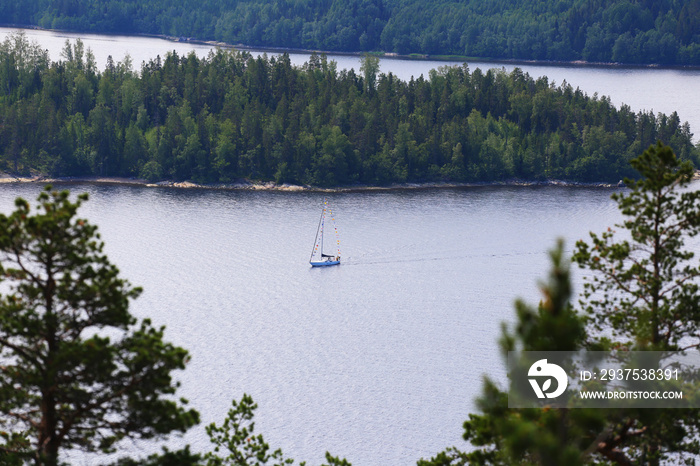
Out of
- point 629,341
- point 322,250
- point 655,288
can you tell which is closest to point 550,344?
point 629,341

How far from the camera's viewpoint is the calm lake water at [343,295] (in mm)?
50469

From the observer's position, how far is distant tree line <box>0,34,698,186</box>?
116688 mm

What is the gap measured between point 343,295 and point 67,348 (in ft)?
179

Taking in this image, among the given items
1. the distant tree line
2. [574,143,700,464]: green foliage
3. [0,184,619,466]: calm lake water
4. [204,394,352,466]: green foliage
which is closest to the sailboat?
[0,184,619,466]: calm lake water

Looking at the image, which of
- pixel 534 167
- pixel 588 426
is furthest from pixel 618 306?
pixel 534 167

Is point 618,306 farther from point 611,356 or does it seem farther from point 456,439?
point 456,439

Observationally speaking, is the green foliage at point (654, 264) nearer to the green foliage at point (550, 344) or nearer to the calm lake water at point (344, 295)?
the green foliage at point (550, 344)

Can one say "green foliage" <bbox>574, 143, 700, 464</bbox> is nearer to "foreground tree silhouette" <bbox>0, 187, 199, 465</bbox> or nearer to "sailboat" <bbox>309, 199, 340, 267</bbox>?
"foreground tree silhouette" <bbox>0, 187, 199, 465</bbox>

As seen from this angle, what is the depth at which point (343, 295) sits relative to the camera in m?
72.6

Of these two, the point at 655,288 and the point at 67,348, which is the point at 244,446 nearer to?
the point at 67,348

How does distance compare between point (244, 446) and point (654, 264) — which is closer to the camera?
point (654, 264)

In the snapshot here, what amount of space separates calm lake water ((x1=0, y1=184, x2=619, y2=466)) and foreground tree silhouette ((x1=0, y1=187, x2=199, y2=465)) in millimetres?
15188

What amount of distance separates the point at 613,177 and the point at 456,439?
81.8 m

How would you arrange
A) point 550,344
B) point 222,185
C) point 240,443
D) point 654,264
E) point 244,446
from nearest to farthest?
point 550,344 → point 654,264 → point 244,446 → point 240,443 → point 222,185
